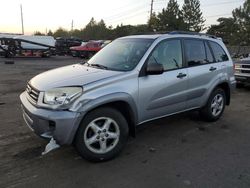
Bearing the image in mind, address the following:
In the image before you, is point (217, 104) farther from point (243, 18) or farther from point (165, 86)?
point (243, 18)

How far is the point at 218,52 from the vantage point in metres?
6.52

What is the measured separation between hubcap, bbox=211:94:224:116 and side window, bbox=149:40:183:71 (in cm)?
147

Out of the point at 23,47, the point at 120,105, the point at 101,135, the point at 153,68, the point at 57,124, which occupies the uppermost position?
the point at 23,47

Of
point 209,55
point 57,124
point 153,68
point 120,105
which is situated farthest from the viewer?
point 209,55

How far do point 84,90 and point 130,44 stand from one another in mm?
1650

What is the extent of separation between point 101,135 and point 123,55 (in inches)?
59.3

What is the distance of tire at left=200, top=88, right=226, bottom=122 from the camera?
6.29 metres

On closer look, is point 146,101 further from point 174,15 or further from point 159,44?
point 174,15

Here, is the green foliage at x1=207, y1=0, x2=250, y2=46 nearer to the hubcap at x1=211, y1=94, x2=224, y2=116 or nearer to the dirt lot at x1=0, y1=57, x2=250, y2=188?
A: the hubcap at x1=211, y1=94, x2=224, y2=116

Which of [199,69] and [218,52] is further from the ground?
[218,52]

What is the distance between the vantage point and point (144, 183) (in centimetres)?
383

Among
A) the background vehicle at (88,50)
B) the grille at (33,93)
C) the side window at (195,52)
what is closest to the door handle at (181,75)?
the side window at (195,52)

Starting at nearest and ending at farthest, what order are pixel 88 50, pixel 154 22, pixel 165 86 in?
pixel 165 86 < pixel 88 50 < pixel 154 22

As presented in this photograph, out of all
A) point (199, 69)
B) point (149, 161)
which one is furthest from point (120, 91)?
point (199, 69)
